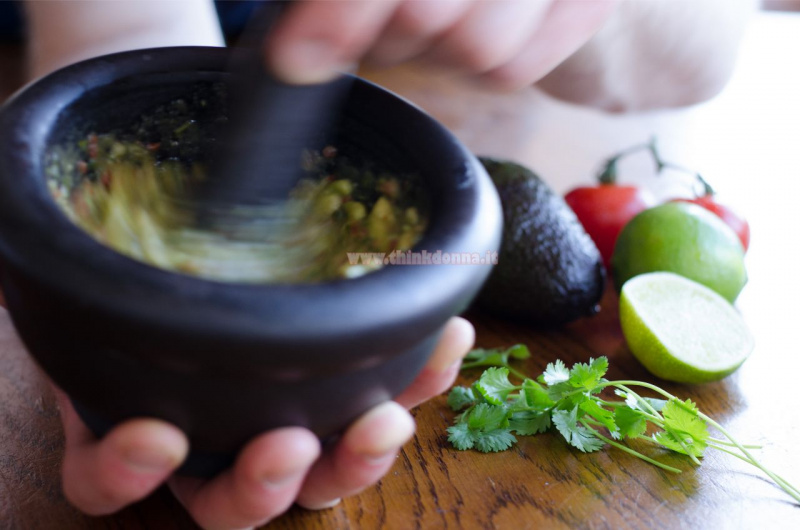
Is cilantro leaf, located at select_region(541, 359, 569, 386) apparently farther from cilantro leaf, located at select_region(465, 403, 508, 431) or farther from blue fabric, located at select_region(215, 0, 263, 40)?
blue fabric, located at select_region(215, 0, 263, 40)

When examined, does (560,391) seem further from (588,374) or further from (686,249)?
(686,249)

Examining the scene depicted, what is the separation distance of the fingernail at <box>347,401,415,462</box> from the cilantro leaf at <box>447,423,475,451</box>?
239 millimetres

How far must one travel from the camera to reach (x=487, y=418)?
0.83 metres

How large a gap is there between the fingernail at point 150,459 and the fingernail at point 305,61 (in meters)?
0.30

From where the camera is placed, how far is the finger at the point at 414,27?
639 mm

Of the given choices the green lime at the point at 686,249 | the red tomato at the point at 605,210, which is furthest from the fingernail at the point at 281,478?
the red tomato at the point at 605,210

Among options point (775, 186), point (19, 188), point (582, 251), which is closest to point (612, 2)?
point (582, 251)

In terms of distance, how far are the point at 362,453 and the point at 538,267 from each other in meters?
0.53

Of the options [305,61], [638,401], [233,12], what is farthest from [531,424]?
[233,12]

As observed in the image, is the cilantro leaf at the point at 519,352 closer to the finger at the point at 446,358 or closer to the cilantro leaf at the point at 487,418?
the cilantro leaf at the point at 487,418

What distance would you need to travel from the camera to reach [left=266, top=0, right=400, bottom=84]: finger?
571 millimetres

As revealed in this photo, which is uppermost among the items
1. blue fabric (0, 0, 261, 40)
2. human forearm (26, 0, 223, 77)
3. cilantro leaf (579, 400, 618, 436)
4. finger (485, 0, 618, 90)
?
finger (485, 0, 618, 90)

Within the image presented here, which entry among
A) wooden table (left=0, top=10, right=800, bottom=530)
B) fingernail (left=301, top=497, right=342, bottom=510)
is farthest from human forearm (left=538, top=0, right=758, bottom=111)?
fingernail (left=301, top=497, right=342, bottom=510)

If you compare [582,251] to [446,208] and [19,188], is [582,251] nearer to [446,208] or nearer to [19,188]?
[446,208]
